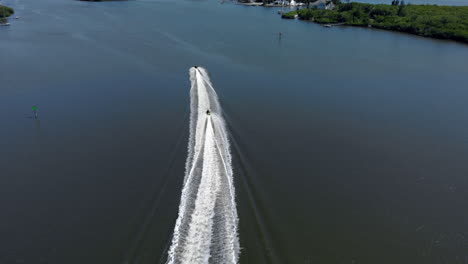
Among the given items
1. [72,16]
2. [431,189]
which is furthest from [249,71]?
[72,16]

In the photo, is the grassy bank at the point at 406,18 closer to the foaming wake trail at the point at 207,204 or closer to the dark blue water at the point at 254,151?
the dark blue water at the point at 254,151

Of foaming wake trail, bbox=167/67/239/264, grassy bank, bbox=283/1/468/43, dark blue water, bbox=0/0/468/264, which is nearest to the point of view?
foaming wake trail, bbox=167/67/239/264

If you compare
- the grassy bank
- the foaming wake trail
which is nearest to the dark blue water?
the foaming wake trail

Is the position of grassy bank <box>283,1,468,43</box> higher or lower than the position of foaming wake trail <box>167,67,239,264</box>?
higher

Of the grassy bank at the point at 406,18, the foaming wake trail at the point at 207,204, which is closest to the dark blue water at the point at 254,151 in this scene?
the foaming wake trail at the point at 207,204

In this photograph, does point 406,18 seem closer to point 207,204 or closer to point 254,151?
point 254,151

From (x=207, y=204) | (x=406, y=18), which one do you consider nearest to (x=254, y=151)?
(x=207, y=204)

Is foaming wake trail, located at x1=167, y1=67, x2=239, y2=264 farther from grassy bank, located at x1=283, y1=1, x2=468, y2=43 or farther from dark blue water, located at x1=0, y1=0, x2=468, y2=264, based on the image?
grassy bank, located at x1=283, y1=1, x2=468, y2=43
